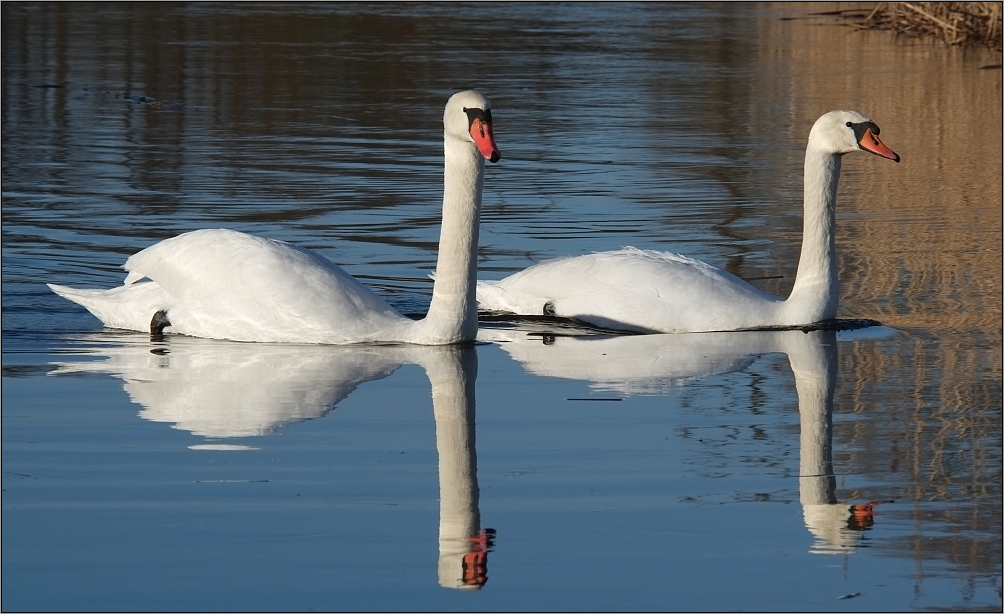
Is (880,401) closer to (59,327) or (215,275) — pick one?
(215,275)

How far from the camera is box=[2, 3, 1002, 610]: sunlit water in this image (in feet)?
16.9

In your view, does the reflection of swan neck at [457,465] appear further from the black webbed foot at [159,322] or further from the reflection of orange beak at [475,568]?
the black webbed foot at [159,322]

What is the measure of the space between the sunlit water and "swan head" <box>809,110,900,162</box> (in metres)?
0.97

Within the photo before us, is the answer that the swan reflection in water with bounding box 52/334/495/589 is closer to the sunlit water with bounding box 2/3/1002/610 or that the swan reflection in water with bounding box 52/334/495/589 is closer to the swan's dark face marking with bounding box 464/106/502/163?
the sunlit water with bounding box 2/3/1002/610

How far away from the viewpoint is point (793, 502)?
593 cm

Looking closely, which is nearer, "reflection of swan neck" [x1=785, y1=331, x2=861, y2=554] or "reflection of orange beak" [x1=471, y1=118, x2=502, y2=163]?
"reflection of swan neck" [x1=785, y1=331, x2=861, y2=554]

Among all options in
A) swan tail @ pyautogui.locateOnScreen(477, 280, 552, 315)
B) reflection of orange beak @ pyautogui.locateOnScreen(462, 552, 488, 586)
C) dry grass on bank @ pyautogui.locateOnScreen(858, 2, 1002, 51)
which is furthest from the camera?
dry grass on bank @ pyautogui.locateOnScreen(858, 2, 1002, 51)

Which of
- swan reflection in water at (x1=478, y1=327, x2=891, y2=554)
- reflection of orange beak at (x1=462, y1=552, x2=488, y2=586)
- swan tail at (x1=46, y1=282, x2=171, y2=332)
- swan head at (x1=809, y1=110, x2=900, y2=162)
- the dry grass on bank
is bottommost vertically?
reflection of orange beak at (x1=462, y1=552, x2=488, y2=586)

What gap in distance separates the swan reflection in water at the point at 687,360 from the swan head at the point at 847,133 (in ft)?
3.33

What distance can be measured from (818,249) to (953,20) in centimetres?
A: 2359

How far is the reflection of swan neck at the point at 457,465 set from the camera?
5203mm

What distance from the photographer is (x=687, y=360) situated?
8500mm

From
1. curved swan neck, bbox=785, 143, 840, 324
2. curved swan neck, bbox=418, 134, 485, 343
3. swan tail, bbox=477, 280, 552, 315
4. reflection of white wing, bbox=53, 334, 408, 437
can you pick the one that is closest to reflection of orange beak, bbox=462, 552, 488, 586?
reflection of white wing, bbox=53, 334, 408, 437

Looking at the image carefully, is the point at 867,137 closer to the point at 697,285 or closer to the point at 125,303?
the point at 697,285
